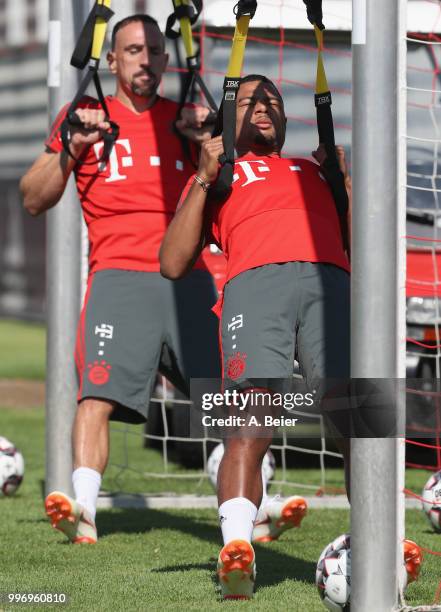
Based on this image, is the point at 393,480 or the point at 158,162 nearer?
the point at 393,480

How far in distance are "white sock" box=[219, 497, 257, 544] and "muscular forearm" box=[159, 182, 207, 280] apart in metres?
0.83

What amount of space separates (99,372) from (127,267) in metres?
0.47

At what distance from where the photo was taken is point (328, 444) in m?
9.77

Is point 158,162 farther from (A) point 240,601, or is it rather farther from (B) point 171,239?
(A) point 240,601

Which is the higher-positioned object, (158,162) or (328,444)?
(158,162)

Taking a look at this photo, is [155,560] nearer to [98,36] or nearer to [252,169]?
[252,169]

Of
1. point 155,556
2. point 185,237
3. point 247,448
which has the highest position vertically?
point 185,237

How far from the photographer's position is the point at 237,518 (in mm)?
4680

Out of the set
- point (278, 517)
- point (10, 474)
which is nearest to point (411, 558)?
point (278, 517)

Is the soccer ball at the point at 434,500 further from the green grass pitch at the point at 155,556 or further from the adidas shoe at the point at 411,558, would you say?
the adidas shoe at the point at 411,558

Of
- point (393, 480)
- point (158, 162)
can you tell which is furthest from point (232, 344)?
point (158, 162)

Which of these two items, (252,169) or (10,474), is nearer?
(252,169)

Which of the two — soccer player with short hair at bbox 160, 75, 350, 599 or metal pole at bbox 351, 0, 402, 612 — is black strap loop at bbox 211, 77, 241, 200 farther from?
metal pole at bbox 351, 0, 402, 612

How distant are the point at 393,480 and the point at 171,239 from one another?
1199 mm
